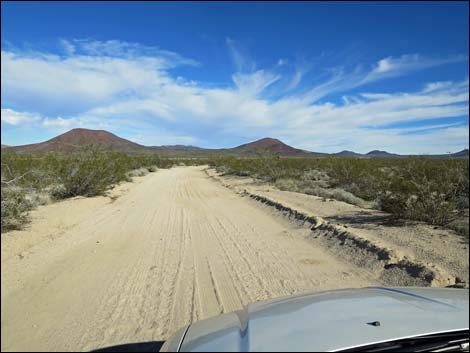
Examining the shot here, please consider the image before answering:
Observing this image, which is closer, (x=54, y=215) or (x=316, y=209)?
(x=54, y=215)

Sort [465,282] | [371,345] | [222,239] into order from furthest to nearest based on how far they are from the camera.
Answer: [222,239], [465,282], [371,345]

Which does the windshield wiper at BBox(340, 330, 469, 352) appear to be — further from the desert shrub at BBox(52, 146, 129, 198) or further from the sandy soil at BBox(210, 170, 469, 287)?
the desert shrub at BBox(52, 146, 129, 198)

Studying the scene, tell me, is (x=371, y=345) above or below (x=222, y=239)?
above

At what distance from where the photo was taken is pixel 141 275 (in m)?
6.71

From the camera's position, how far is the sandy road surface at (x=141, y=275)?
15.3ft

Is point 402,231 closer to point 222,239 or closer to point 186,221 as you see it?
point 222,239

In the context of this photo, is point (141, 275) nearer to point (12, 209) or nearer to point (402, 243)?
point (12, 209)

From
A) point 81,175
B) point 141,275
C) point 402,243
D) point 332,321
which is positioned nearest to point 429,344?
point 332,321

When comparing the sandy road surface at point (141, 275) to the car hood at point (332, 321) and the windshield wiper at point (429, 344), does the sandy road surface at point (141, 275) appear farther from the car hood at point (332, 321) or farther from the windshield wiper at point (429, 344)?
the windshield wiper at point (429, 344)

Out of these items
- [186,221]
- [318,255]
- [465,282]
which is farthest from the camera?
[186,221]

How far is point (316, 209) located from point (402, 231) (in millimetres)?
4196

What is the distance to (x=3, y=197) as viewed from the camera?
10133 millimetres

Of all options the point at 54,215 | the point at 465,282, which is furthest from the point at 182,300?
the point at 54,215

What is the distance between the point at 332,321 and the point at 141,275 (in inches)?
194
